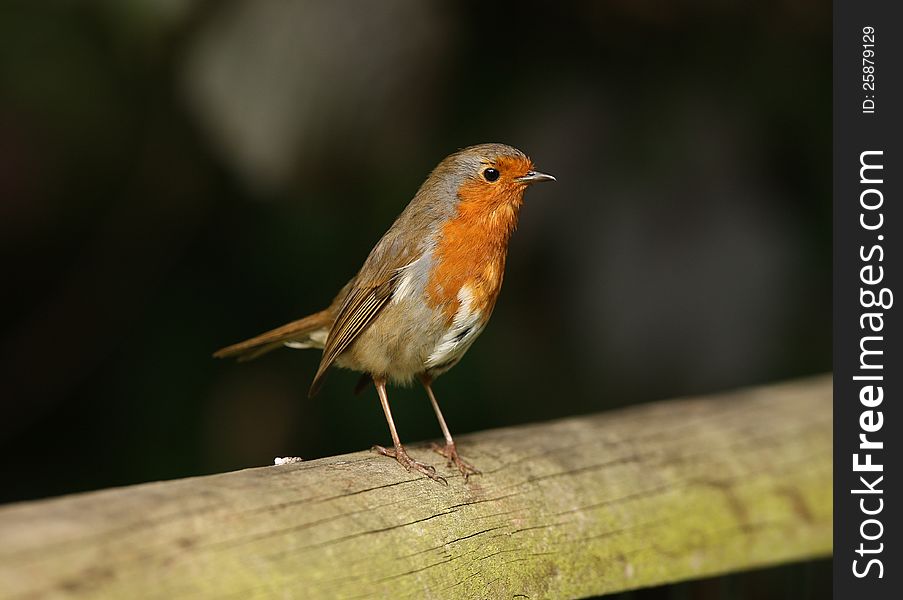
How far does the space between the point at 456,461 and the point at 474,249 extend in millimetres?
783

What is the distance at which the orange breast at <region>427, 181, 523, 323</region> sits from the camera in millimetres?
2939

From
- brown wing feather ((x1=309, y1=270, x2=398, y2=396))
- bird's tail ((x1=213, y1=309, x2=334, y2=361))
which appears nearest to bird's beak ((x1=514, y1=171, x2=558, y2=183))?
brown wing feather ((x1=309, y1=270, x2=398, y2=396))

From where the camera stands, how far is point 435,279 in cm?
295

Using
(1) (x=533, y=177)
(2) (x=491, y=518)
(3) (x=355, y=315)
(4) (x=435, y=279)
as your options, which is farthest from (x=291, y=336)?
(2) (x=491, y=518)

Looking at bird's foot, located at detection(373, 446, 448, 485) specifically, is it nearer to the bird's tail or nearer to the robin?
the robin

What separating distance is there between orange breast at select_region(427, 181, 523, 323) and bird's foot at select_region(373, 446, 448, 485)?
0.61m

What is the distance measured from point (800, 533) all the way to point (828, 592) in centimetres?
51

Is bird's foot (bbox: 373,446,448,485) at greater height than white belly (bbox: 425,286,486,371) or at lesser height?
lesser

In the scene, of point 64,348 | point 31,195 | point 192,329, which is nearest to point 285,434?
point 192,329

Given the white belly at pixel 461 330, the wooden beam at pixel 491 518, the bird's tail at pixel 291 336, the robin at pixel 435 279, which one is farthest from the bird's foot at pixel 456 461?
the bird's tail at pixel 291 336

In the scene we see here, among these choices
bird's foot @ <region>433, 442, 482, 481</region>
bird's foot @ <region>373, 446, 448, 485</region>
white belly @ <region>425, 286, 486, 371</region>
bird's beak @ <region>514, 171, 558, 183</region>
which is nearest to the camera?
bird's foot @ <region>373, 446, 448, 485</region>

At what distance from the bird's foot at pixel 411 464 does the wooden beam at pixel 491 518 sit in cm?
3

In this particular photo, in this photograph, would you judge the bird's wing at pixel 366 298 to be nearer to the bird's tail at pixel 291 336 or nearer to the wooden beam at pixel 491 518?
the bird's tail at pixel 291 336

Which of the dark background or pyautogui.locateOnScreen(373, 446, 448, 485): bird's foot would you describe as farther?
the dark background
